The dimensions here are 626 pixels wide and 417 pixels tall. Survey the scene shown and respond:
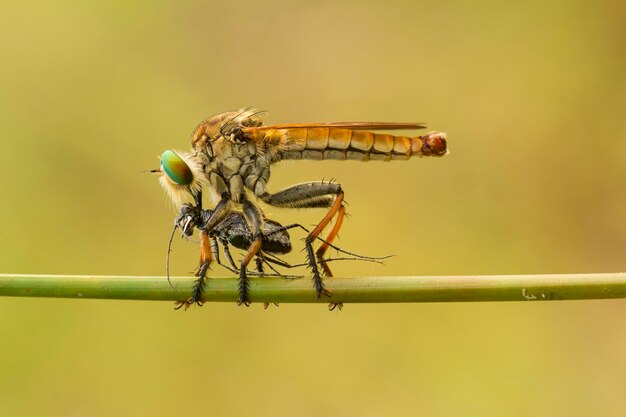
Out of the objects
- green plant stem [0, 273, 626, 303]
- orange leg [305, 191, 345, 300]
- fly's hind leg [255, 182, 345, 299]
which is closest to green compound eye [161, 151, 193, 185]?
fly's hind leg [255, 182, 345, 299]

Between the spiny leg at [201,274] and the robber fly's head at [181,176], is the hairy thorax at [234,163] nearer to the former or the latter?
the robber fly's head at [181,176]

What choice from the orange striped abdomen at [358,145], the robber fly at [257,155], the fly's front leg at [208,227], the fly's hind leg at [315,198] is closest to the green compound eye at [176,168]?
the robber fly at [257,155]

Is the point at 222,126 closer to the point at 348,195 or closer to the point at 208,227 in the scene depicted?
the point at 208,227

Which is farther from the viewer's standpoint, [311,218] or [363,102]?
[363,102]

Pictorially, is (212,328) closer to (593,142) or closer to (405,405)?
(405,405)

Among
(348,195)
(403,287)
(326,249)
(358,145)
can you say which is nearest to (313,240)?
(326,249)

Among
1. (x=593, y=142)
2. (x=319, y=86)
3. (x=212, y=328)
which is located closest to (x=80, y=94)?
(x=319, y=86)

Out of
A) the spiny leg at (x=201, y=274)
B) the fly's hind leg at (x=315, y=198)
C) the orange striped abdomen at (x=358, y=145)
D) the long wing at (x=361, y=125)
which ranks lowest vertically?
the spiny leg at (x=201, y=274)
